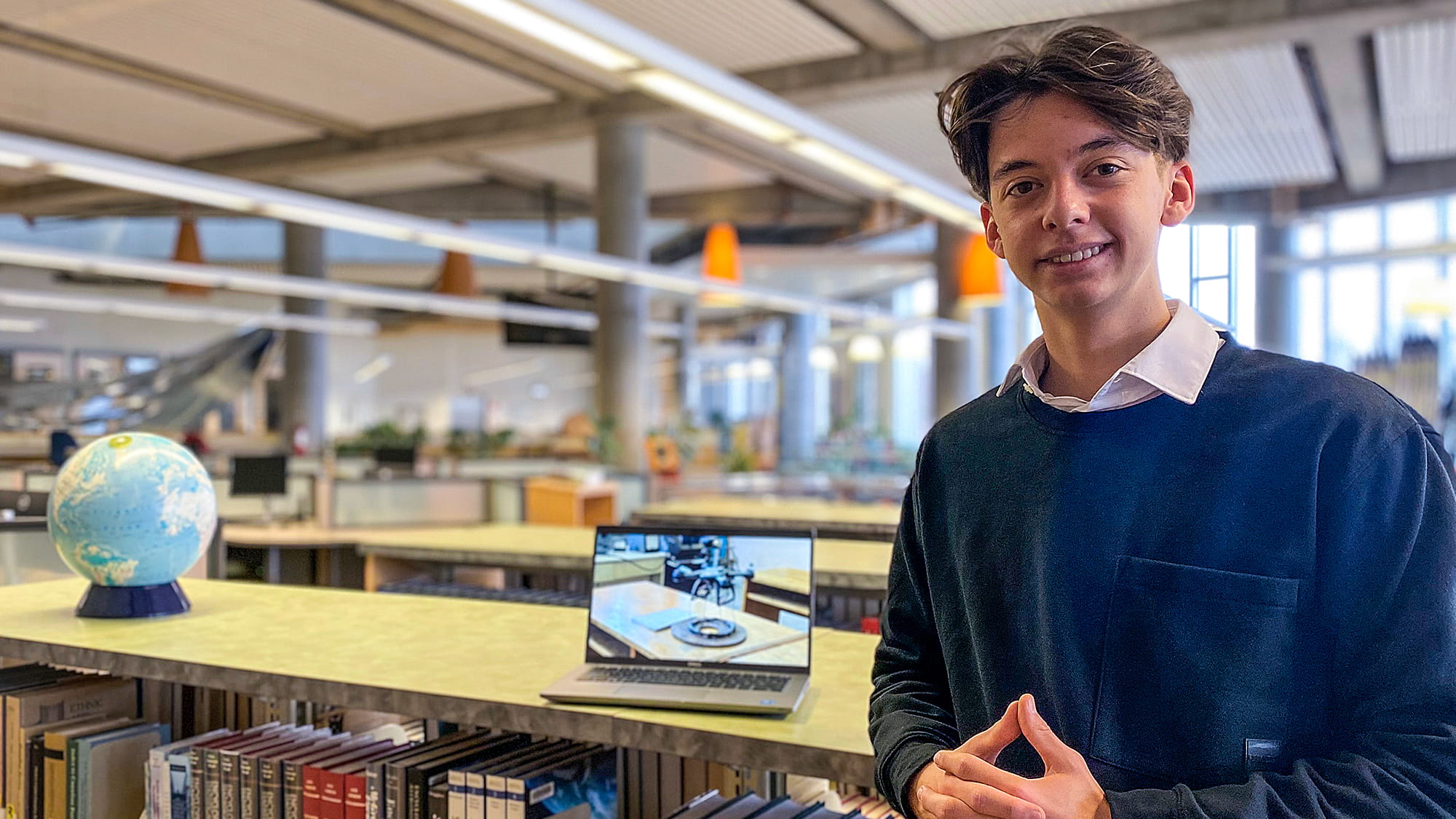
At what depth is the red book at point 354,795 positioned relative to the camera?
199 cm

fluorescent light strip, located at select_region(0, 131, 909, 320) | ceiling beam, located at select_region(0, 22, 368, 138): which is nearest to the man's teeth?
fluorescent light strip, located at select_region(0, 131, 909, 320)

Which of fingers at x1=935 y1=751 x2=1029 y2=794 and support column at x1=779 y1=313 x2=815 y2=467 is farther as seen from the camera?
support column at x1=779 y1=313 x2=815 y2=467

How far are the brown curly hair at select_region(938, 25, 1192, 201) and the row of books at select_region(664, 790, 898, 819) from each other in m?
1.13

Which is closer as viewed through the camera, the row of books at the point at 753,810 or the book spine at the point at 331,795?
the row of books at the point at 753,810

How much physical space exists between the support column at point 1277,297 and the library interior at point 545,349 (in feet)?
0.17

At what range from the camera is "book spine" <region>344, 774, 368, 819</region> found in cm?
199

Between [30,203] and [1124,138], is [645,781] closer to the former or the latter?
[1124,138]

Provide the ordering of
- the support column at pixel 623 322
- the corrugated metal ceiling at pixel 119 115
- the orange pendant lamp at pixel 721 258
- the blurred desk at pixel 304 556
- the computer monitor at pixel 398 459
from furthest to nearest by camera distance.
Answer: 1. the support column at pixel 623 322
2. the corrugated metal ceiling at pixel 119 115
3. the orange pendant lamp at pixel 721 258
4. the computer monitor at pixel 398 459
5. the blurred desk at pixel 304 556

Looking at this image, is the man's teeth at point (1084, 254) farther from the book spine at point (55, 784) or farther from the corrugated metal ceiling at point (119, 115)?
the corrugated metal ceiling at point (119, 115)

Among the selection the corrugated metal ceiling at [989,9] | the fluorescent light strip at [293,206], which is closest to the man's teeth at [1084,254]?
the fluorescent light strip at [293,206]

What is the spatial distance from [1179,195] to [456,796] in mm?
1446

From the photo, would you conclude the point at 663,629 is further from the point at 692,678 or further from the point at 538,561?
the point at 538,561

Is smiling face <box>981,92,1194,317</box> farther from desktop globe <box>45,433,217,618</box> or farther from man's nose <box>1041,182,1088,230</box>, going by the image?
desktop globe <box>45,433,217,618</box>

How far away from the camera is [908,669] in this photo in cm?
139
